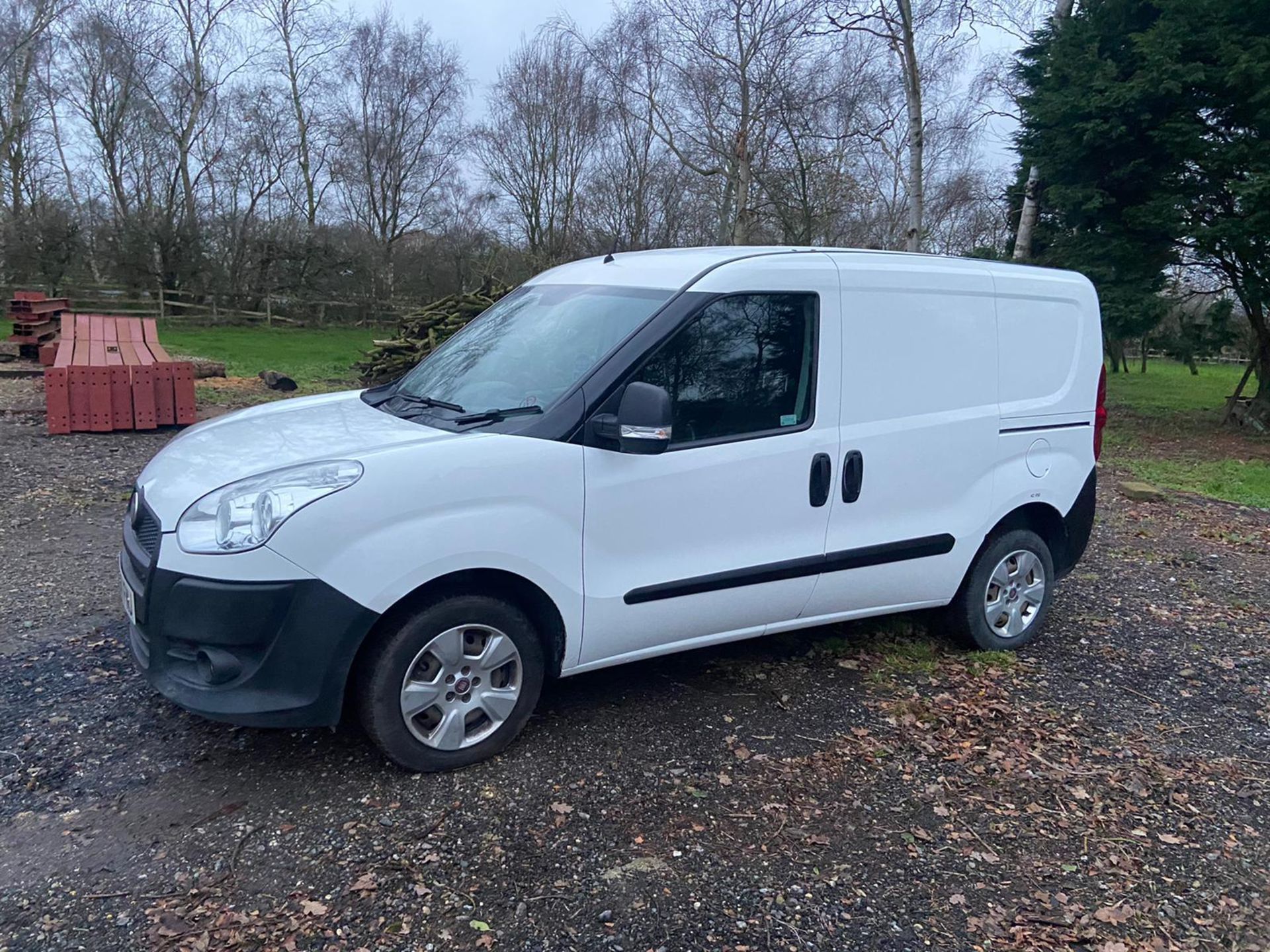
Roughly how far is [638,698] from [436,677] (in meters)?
1.13

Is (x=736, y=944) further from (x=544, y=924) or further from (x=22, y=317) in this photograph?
(x=22, y=317)

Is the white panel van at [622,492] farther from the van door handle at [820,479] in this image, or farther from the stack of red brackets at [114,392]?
the stack of red brackets at [114,392]

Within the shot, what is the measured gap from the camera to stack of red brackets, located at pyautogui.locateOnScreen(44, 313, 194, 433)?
32.1ft

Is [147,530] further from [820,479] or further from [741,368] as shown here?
[820,479]

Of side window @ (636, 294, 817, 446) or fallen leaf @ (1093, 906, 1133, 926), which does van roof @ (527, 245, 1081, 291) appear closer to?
side window @ (636, 294, 817, 446)

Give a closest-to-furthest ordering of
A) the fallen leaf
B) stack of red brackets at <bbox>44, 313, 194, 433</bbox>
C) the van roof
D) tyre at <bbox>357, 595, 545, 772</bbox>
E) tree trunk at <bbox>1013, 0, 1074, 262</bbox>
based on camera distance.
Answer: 1. the fallen leaf
2. tyre at <bbox>357, 595, 545, 772</bbox>
3. the van roof
4. stack of red brackets at <bbox>44, 313, 194, 433</bbox>
5. tree trunk at <bbox>1013, 0, 1074, 262</bbox>

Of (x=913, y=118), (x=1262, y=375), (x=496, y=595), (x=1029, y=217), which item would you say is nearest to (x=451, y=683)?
(x=496, y=595)

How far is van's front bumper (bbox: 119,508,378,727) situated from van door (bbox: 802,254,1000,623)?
2.10 metres

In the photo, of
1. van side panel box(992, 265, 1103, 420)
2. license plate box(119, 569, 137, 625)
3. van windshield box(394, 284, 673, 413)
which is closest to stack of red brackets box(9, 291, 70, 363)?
van windshield box(394, 284, 673, 413)

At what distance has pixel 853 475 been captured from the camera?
13.9 feet

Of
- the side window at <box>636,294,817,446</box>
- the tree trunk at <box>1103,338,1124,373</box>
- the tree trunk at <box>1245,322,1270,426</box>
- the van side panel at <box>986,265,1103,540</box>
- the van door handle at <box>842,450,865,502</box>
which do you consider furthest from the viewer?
the tree trunk at <box>1103,338,1124,373</box>

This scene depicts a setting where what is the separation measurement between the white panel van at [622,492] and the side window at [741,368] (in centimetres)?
1

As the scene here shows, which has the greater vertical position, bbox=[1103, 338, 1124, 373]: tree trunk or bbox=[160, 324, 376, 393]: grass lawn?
bbox=[1103, 338, 1124, 373]: tree trunk

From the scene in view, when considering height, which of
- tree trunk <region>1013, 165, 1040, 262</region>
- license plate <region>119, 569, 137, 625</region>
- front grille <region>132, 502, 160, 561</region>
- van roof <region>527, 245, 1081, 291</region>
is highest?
tree trunk <region>1013, 165, 1040, 262</region>
